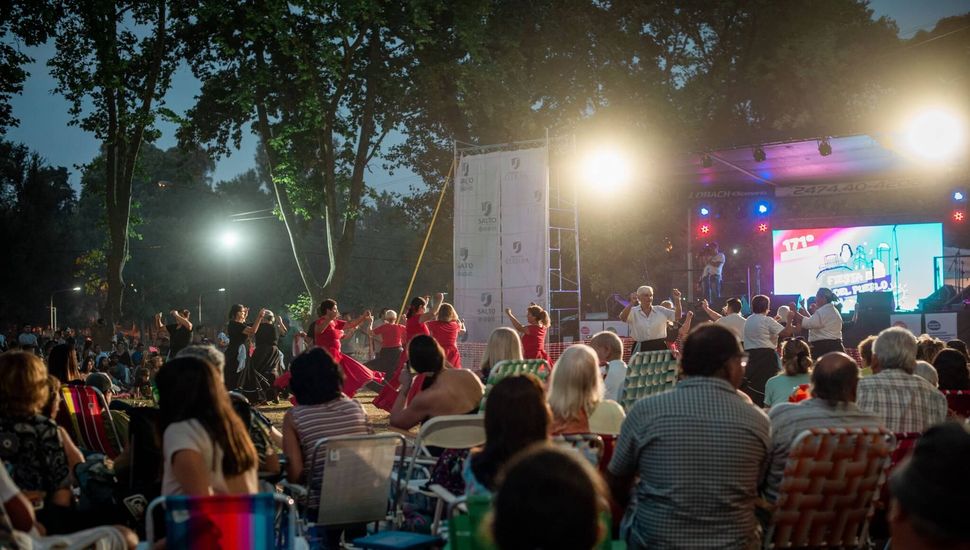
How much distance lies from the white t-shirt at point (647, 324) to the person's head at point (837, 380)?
8.33 m

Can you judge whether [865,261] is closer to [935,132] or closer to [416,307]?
[935,132]

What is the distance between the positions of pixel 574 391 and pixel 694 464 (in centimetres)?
134

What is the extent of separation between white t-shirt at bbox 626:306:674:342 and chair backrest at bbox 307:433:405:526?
27.1ft

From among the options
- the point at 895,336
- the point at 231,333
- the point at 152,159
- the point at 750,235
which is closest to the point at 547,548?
the point at 895,336

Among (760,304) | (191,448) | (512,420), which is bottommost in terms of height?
(191,448)

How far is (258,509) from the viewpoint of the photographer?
3568 millimetres

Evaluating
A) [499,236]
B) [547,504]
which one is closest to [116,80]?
[499,236]

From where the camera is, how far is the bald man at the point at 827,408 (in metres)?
4.71

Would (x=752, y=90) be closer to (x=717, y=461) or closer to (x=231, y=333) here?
(x=231, y=333)

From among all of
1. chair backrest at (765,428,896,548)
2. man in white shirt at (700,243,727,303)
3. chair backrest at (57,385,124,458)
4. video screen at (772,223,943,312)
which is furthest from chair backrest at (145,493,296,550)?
man in white shirt at (700,243,727,303)

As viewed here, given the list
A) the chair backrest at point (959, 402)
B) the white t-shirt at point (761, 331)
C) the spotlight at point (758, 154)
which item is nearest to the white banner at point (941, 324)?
the spotlight at point (758, 154)

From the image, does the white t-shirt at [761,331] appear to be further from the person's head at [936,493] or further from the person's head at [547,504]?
the person's head at [547,504]

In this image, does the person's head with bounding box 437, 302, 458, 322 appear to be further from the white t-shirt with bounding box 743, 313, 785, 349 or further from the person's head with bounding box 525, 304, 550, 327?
the white t-shirt with bounding box 743, 313, 785, 349

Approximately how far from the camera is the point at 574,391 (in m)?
5.26
